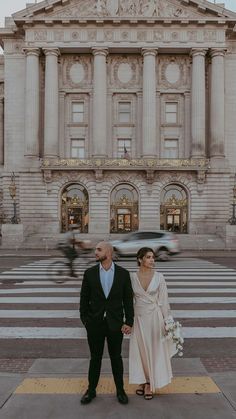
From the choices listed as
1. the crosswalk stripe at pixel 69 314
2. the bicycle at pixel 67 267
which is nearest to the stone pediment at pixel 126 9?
the bicycle at pixel 67 267

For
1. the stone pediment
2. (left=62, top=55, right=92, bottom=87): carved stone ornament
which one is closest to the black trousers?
(left=62, top=55, right=92, bottom=87): carved stone ornament

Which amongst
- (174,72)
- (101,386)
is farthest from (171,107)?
(101,386)

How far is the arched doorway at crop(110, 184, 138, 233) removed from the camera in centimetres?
4675

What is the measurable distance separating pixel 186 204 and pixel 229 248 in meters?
10.7

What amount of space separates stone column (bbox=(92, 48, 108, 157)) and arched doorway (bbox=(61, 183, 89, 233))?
4357mm

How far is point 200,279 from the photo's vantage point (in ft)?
49.2

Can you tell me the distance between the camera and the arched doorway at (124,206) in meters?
46.8

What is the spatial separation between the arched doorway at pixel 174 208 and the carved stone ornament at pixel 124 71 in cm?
1232

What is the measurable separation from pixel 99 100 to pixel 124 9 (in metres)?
10.1

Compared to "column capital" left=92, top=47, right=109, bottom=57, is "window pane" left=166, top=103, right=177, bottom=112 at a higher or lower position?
lower

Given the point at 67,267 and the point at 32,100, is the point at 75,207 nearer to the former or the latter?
the point at 32,100

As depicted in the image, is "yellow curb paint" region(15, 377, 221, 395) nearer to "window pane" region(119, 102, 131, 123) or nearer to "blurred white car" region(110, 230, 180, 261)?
"blurred white car" region(110, 230, 180, 261)

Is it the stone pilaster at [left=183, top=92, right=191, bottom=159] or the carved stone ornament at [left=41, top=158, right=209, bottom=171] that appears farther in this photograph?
the stone pilaster at [left=183, top=92, right=191, bottom=159]

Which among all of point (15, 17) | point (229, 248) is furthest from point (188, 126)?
point (15, 17)
